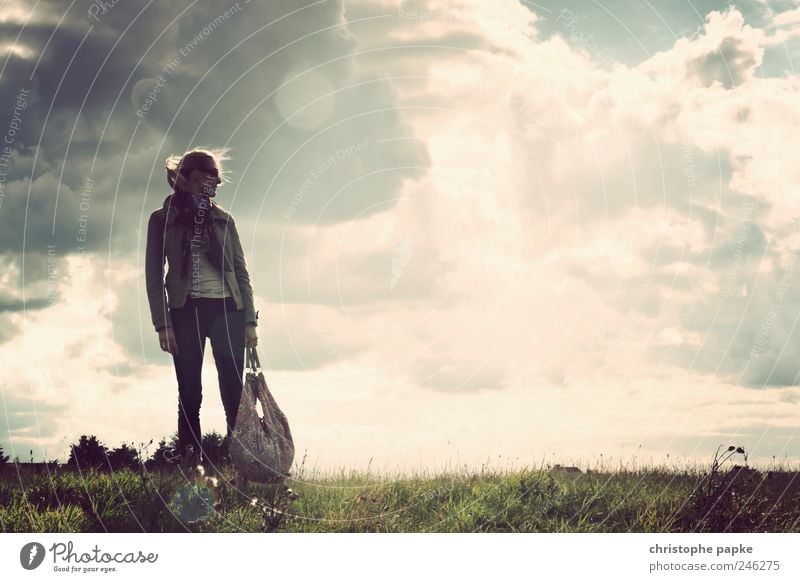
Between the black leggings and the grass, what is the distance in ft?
2.15

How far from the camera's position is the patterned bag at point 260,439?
9.62m

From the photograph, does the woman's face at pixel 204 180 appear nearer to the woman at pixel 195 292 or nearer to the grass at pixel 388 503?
the woman at pixel 195 292

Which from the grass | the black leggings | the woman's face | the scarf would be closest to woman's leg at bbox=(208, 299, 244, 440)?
the black leggings

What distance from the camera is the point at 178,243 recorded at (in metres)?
9.93

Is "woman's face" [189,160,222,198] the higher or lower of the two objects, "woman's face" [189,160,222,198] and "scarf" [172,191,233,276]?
the higher

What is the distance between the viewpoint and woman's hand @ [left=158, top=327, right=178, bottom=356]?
32.0 feet

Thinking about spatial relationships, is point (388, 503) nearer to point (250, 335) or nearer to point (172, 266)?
point (250, 335)

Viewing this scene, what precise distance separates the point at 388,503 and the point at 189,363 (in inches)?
120

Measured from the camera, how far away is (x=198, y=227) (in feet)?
33.1

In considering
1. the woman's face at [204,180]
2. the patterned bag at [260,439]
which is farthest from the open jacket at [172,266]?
the patterned bag at [260,439]

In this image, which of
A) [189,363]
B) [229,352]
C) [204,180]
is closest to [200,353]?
[189,363]

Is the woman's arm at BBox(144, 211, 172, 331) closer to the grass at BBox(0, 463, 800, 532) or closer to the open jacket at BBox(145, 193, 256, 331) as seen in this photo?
the open jacket at BBox(145, 193, 256, 331)
